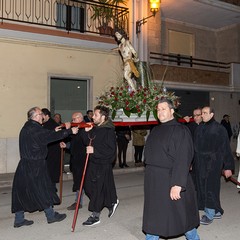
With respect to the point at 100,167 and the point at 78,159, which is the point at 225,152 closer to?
the point at 100,167

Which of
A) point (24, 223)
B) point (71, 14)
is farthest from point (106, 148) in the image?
point (71, 14)

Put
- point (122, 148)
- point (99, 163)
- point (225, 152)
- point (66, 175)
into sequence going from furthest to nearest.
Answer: point (122, 148), point (66, 175), point (225, 152), point (99, 163)

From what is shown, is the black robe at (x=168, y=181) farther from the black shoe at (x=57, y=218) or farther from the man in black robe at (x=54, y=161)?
the man in black robe at (x=54, y=161)

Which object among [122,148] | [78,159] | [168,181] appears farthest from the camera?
[122,148]

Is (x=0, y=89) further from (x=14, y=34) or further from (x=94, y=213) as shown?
(x=94, y=213)

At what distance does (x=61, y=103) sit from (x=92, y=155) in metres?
7.18

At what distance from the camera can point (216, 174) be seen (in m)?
5.91

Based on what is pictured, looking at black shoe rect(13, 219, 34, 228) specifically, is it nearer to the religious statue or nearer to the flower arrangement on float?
the flower arrangement on float

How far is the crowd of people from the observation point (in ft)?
13.3

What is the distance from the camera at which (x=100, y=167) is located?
5742mm

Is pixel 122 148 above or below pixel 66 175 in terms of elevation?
above

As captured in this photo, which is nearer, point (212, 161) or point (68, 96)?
point (212, 161)

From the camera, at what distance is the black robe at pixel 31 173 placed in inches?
216

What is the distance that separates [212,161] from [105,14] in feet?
29.4
